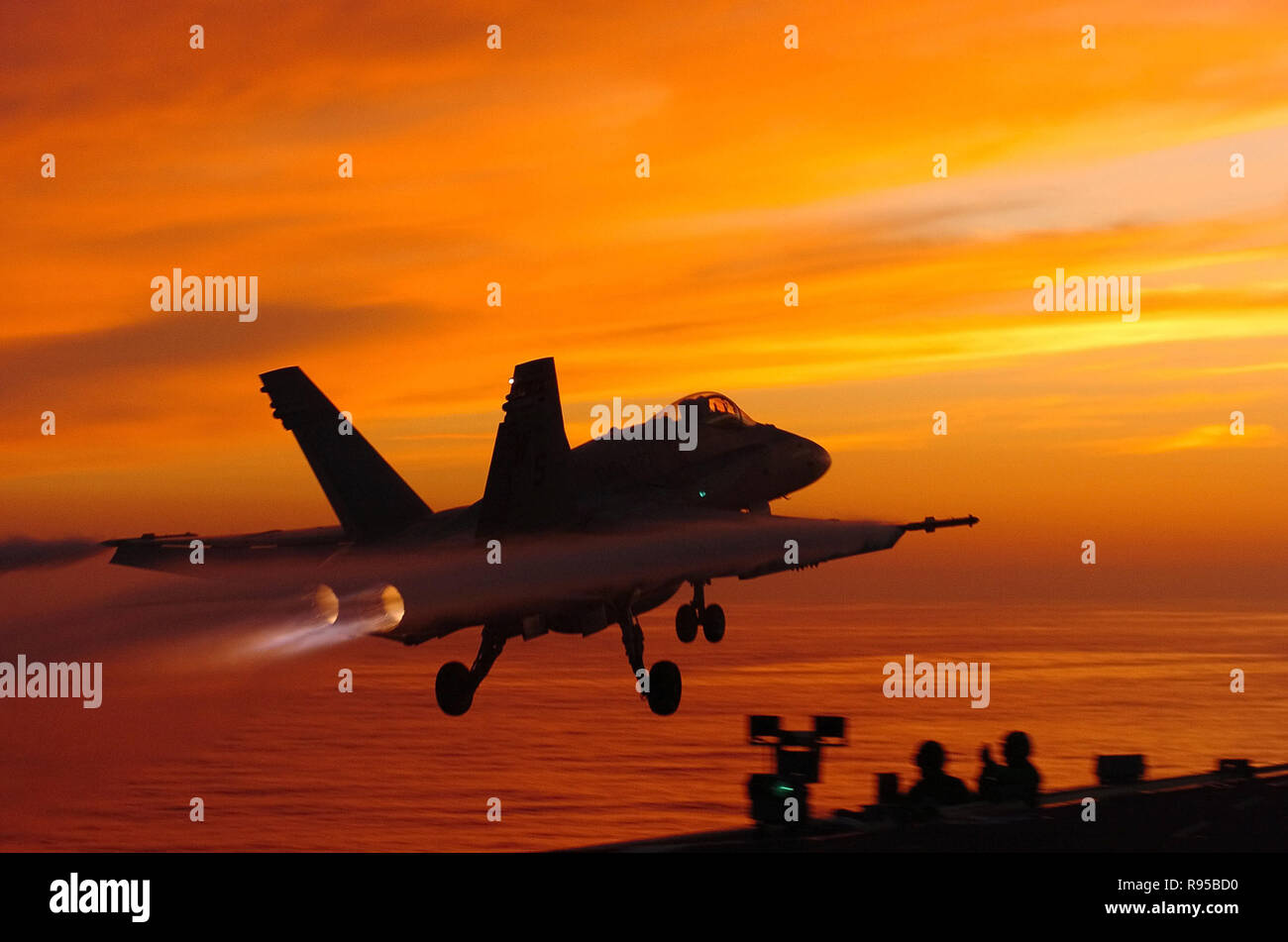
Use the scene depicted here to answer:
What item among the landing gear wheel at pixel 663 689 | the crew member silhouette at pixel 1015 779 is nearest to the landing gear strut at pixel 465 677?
the landing gear wheel at pixel 663 689

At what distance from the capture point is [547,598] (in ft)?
121

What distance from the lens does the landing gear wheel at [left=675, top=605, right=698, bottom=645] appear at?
38812 mm

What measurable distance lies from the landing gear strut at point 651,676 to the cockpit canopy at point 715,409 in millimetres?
7376

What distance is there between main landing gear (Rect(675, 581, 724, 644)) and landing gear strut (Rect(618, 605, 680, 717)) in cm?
121

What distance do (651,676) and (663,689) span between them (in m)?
0.62

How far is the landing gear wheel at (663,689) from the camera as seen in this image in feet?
120

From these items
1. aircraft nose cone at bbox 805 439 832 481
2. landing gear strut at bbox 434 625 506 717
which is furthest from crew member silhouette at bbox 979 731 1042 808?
landing gear strut at bbox 434 625 506 717

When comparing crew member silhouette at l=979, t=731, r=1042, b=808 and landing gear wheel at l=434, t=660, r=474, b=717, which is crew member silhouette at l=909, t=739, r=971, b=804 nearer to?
crew member silhouette at l=979, t=731, r=1042, b=808

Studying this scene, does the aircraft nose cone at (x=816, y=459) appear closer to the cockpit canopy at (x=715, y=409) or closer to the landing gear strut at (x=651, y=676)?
the cockpit canopy at (x=715, y=409)

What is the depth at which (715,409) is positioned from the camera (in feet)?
138

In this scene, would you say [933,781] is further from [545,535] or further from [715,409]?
[545,535]

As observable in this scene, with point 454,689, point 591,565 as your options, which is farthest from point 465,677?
point 591,565
